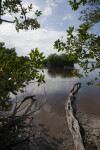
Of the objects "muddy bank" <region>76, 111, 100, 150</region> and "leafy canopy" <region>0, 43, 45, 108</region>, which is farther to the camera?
"muddy bank" <region>76, 111, 100, 150</region>

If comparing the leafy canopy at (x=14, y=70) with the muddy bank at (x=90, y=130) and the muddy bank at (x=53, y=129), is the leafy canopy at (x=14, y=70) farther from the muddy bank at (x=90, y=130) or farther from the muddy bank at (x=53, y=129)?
the muddy bank at (x=90, y=130)

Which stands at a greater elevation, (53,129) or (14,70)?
(14,70)

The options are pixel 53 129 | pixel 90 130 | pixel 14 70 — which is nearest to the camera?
pixel 14 70

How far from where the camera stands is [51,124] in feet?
22.3

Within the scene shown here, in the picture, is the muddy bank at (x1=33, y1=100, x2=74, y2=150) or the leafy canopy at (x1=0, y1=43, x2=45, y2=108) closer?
the leafy canopy at (x1=0, y1=43, x2=45, y2=108)

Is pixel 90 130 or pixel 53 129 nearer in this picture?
pixel 90 130

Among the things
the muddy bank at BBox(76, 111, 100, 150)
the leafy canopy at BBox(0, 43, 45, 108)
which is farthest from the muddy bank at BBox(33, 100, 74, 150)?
the leafy canopy at BBox(0, 43, 45, 108)

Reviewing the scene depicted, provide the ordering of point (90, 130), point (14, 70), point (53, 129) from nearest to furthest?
point (14, 70) < point (90, 130) < point (53, 129)

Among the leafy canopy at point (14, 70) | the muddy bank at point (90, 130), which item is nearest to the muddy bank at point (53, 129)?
the muddy bank at point (90, 130)

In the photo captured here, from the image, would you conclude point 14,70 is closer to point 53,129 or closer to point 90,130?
point 53,129

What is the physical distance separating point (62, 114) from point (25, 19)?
6851 millimetres

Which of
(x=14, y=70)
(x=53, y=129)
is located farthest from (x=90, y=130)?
(x=14, y=70)

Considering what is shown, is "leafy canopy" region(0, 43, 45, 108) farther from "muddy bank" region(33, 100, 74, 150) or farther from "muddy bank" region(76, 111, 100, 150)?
"muddy bank" region(76, 111, 100, 150)

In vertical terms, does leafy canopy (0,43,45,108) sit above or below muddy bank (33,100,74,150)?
above
